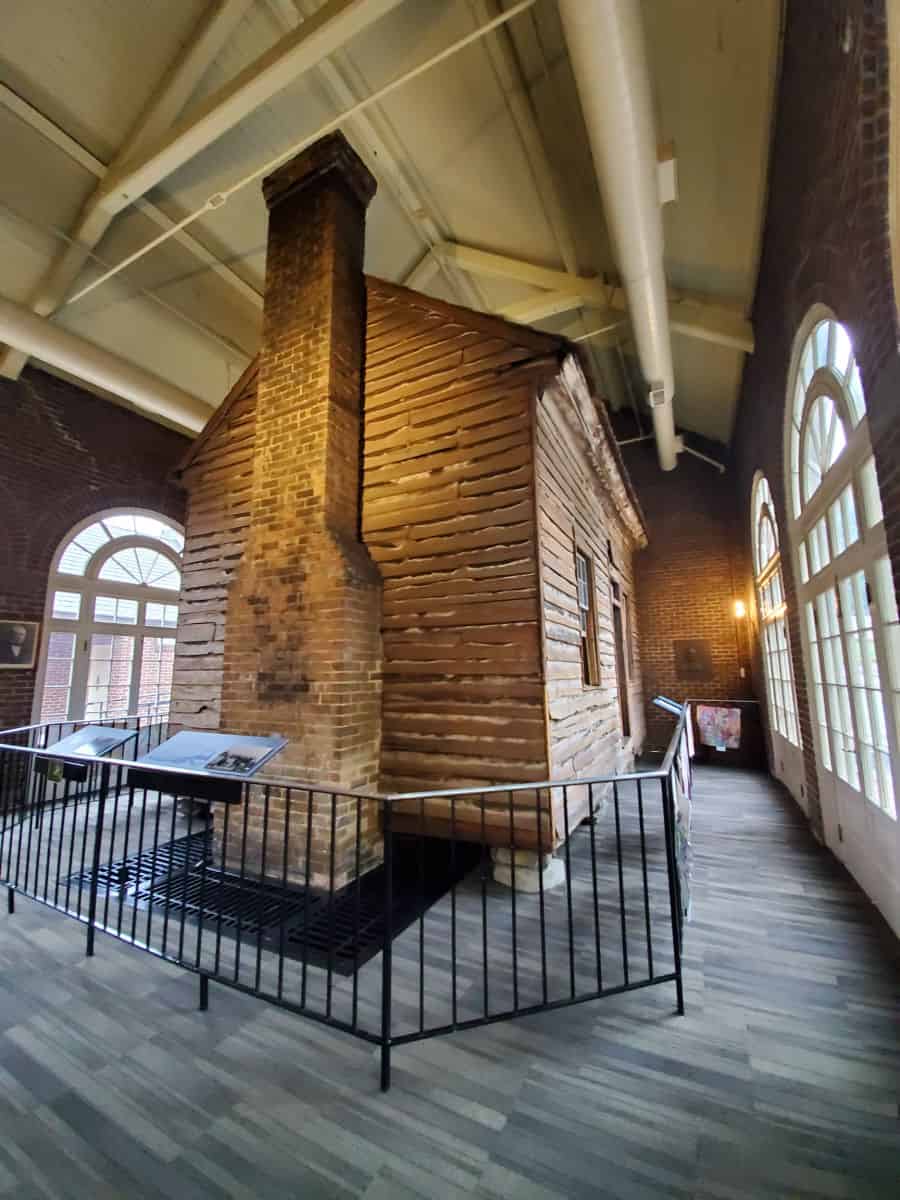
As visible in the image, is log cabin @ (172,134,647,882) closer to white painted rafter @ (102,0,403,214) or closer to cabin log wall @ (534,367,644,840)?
cabin log wall @ (534,367,644,840)

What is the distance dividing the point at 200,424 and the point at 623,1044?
7.25 meters

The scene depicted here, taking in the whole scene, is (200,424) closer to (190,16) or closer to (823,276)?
(190,16)

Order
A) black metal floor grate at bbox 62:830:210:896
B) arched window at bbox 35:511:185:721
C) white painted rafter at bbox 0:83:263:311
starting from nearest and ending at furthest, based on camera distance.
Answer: black metal floor grate at bbox 62:830:210:896
white painted rafter at bbox 0:83:263:311
arched window at bbox 35:511:185:721

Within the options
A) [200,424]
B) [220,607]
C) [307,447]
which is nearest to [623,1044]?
[307,447]

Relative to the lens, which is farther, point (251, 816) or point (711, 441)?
point (711, 441)

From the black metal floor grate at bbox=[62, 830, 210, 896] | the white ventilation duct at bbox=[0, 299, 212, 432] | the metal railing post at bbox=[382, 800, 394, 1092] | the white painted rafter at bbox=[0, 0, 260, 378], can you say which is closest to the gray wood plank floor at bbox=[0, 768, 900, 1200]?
the metal railing post at bbox=[382, 800, 394, 1092]

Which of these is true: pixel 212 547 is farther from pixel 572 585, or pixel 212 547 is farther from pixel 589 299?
pixel 589 299

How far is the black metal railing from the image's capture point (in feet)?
7.23

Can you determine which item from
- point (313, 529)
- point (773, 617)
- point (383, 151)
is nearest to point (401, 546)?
point (313, 529)

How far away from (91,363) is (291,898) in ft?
19.5

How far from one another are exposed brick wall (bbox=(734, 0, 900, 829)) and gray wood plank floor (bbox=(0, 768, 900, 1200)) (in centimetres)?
218

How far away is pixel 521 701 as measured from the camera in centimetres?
366

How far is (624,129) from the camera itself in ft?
11.0

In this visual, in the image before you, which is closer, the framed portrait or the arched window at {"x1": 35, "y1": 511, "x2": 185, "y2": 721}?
the framed portrait
